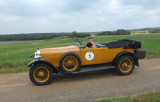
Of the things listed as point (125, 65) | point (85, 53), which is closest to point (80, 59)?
point (85, 53)

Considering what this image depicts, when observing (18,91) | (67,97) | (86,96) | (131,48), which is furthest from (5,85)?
(131,48)

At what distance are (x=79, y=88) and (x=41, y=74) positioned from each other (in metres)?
1.52

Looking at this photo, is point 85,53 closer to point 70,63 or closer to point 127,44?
point 70,63

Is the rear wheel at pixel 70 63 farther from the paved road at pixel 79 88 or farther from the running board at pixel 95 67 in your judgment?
the paved road at pixel 79 88

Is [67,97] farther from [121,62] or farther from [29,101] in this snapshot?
[121,62]

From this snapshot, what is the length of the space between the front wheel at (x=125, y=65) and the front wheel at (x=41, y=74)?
2.73 m

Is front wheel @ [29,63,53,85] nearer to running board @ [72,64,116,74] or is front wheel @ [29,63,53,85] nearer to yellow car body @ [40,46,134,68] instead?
yellow car body @ [40,46,134,68]

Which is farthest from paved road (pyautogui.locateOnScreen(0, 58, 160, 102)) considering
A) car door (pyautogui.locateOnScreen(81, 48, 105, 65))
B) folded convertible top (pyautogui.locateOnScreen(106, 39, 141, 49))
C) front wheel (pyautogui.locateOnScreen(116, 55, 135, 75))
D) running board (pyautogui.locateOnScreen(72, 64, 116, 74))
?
folded convertible top (pyautogui.locateOnScreen(106, 39, 141, 49))

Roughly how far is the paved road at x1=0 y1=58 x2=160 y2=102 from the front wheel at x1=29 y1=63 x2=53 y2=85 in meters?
0.22

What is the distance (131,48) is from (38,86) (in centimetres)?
404

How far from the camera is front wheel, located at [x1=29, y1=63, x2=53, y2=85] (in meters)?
5.01

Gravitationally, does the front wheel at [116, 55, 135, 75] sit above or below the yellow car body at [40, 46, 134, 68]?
below

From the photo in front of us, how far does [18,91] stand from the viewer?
4613 mm

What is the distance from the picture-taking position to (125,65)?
19.0 ft
